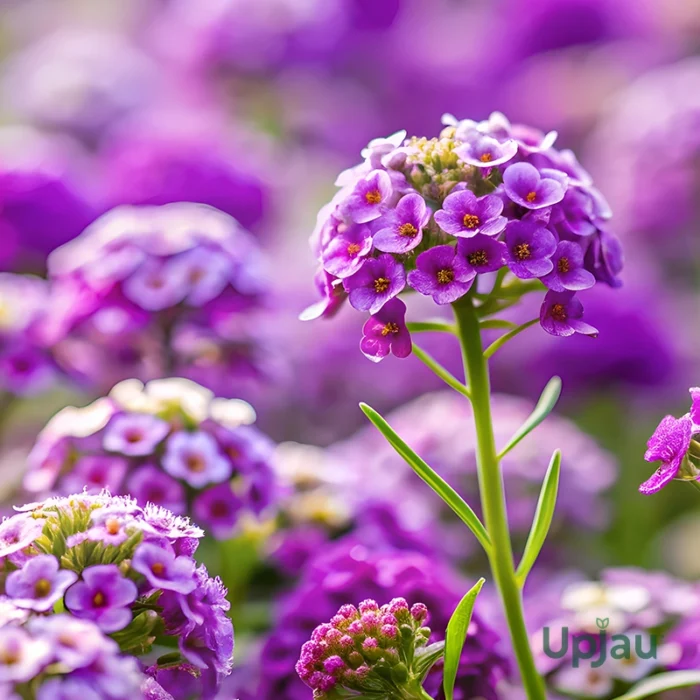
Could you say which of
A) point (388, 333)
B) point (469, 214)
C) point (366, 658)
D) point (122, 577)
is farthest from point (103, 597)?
point (469, 214)

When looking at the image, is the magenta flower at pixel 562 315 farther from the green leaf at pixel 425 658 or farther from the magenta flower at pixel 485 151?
the green leaf at pixel 425 658

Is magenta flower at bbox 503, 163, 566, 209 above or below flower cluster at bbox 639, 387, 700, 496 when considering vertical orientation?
above

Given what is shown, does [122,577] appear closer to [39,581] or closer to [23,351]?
[39,581]

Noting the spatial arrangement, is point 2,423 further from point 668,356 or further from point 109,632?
point 668,356

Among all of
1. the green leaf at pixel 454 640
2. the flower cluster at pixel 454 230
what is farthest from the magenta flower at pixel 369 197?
the green leaf at pixel 454 640

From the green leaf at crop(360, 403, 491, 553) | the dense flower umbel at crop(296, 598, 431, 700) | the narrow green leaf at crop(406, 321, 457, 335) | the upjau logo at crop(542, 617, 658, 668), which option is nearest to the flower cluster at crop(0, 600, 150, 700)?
the dense flower umbel at crop(296, 598, 431, 700)

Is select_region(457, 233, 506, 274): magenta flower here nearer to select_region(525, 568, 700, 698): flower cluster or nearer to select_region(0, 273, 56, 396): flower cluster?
select_region(525, 568, 700, 698): flower cluster
